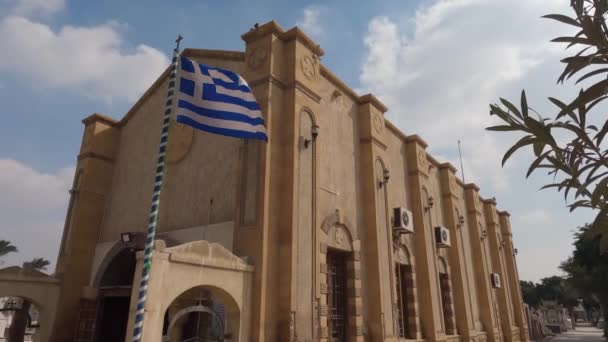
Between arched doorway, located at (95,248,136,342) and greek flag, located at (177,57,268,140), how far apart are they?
7270mm

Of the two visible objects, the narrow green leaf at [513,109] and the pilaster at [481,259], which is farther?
the pilaster at [481,259]

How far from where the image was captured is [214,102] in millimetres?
8625

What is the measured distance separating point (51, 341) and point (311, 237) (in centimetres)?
926

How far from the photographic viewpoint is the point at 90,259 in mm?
15000

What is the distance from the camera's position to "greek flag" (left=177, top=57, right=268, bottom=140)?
8180mm

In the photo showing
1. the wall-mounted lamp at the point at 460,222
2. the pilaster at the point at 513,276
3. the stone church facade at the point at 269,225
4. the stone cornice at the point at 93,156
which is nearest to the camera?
the stone church facade at the point at 269,225

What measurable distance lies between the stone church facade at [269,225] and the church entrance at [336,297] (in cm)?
6

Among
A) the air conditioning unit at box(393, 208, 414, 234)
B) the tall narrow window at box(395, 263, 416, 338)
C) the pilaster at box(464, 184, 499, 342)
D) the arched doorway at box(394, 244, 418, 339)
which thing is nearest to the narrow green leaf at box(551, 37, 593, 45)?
the air conditioning unit at box(393, 208, 414, 234)

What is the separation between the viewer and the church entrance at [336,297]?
1226cm

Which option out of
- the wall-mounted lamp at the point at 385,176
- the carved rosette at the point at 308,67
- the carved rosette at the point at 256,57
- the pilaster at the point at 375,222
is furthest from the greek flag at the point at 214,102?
the wall-mounted lamp at the point at 385,176

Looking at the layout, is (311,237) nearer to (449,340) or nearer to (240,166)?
(240,166)

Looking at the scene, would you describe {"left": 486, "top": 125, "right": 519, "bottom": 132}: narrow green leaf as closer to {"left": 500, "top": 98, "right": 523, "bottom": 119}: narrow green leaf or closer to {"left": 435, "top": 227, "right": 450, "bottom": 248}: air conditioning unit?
{"left": 500, "top": 98, "right": 523, "bottom": 119}: narrow green leaf

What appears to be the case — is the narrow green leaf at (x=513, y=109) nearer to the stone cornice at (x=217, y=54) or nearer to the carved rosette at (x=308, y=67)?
the carved rosette at (x=308, y=67)

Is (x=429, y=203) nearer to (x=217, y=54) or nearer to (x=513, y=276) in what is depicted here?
(x=217, y=54)
